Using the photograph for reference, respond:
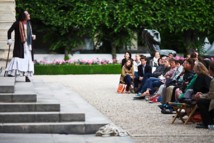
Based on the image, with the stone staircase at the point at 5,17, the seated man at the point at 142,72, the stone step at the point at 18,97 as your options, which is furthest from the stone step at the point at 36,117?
the stone staircase at the point at 5,17

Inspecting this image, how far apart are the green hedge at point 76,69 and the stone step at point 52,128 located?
916 inches

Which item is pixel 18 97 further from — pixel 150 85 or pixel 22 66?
pixel 150 85

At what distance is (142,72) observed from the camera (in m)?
22.2

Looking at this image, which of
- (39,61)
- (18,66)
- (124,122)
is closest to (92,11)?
(39,61)

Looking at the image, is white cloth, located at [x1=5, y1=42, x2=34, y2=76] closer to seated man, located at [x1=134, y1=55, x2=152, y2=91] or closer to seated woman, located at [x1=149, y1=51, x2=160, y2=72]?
seated man, located at [x1=134, y1=55, x2=152, y2=91]

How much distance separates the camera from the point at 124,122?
15109 mm

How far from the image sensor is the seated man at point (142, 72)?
70.5ft

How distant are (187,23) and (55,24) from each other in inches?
255


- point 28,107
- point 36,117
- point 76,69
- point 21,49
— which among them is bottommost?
point 76,69

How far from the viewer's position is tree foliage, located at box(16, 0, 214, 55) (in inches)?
1515

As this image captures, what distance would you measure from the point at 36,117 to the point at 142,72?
29.5 ft

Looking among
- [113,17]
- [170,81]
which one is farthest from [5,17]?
[170,81]

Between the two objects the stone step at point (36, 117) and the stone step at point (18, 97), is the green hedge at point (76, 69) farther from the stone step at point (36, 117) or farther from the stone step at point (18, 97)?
the stone step at point (36, 117)

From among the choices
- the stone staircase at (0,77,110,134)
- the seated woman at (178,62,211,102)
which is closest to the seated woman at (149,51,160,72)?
the stone staircase at (0,77,110,134)
